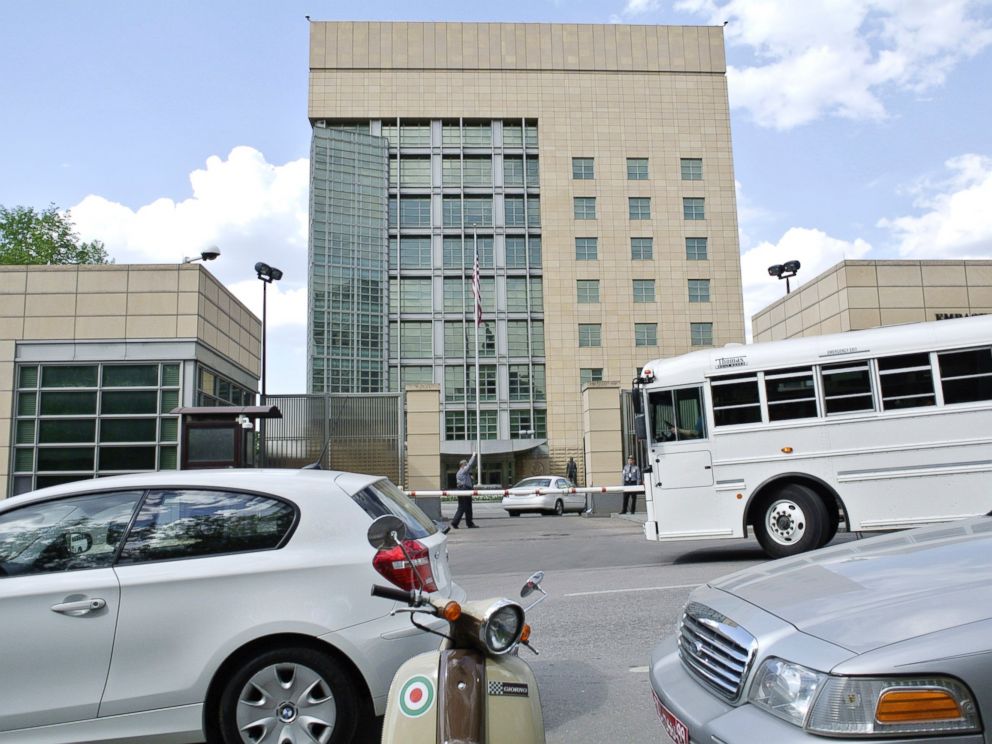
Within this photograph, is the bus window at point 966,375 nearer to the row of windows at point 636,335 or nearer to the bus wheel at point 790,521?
the bus wheel at point 790,521

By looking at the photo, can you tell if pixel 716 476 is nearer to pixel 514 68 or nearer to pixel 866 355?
pixel 866 355

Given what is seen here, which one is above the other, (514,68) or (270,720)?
(514,68)

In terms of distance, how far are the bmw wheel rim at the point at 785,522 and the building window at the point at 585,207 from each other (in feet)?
168

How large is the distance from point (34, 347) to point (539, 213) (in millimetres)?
45693

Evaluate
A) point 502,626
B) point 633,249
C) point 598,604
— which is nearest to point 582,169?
point 633,249

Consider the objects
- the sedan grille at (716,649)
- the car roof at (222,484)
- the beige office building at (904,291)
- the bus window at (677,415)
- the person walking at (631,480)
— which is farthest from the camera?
the person walking at (631,480)

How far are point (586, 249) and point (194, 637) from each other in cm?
5800

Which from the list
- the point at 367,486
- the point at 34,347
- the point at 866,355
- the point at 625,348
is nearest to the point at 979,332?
the point at 866,355

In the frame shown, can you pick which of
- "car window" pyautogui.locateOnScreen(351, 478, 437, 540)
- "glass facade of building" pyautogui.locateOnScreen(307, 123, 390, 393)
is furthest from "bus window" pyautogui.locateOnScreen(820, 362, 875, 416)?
"glass facade of building" pyautogui.locateOnScreen(307, 123, 390, 393)

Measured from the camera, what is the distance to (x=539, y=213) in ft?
203

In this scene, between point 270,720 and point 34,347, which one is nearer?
point 270,720

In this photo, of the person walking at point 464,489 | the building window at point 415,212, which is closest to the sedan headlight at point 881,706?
the person walking at point 464,489

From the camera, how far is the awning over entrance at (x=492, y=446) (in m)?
58.4

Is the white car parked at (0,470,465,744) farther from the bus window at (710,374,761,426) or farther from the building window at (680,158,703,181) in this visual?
the building window at (680,158,703,181)
